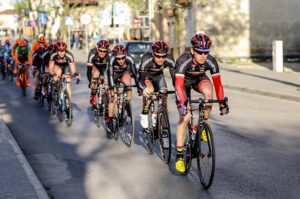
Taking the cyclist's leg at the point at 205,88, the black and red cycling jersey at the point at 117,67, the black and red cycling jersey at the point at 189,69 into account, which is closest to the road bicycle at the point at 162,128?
the cyclist's leg at the point at 205,88

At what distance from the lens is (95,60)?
418 inches

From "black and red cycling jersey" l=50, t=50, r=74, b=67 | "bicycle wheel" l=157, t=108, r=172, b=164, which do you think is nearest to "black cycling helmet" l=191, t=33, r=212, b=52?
"bicycle wheel" l=157, t=108, r=172, b=164

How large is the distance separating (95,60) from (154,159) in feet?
12.3

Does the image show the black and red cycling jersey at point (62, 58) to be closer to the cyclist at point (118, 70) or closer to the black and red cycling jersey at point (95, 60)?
the black and red cycling jersey at point (95, 60)

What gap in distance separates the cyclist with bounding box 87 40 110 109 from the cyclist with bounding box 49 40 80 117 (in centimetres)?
38

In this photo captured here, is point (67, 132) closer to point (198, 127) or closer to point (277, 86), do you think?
point (198, 127)

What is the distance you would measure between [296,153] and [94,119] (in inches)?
204

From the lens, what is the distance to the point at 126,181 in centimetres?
632

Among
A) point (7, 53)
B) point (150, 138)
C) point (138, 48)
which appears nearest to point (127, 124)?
point (150, 138)

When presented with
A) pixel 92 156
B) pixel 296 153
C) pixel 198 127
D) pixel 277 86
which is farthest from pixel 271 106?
pixel 198 127

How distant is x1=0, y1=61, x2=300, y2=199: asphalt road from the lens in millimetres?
5875

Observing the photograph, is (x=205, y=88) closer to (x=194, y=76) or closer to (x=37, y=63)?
(x=194, y=76)

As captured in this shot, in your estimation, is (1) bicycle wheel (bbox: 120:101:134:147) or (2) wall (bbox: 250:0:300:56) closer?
(1) bicycle wheel (bbox: 120:101:134:147)

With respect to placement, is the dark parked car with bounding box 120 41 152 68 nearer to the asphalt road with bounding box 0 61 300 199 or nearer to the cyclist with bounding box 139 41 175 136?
the asphalt road with bounding box 0 61 300 199
